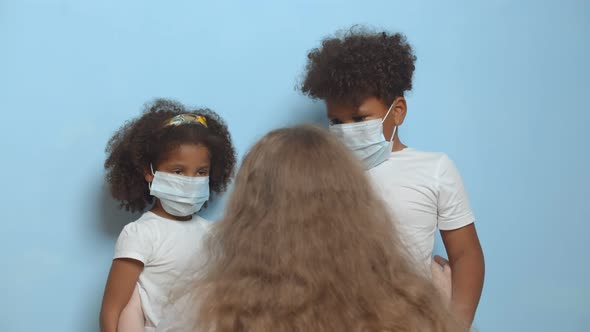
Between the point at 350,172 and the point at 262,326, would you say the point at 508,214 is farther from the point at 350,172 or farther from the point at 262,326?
the point at 262,326

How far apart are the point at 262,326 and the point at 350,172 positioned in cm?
28

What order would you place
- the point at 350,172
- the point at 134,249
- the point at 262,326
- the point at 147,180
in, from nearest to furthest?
the point at 262,326 < the point at 350,172 < the point at 134,249 < the point at 147,180

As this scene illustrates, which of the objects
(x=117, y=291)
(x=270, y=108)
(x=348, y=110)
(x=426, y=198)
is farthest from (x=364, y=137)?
(x=117, y=291)

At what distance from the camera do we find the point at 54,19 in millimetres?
1708

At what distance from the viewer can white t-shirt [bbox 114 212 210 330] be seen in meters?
1.55

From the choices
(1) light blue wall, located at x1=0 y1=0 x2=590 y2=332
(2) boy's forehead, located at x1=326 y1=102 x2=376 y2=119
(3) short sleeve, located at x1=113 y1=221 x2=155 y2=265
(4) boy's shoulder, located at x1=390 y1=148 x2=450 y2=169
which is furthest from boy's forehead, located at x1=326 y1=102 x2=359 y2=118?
(3) short sleeve, located at x1=113 y1=221 x2=155 y2=265

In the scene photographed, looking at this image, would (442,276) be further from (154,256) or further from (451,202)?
(154,256)

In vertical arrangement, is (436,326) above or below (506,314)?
above

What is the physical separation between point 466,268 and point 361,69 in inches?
20.2

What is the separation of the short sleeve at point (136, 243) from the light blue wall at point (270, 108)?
7.6 inches

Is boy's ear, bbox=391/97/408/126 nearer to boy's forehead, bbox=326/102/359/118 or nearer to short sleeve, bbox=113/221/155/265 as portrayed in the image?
boy's forehead, bbox=326/102/359/118

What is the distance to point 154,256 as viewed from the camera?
1.57m

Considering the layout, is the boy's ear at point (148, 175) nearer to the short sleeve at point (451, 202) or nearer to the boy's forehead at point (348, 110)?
the boy's forehead at point (348, 110)

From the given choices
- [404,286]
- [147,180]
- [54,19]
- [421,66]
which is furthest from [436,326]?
[54,19]
